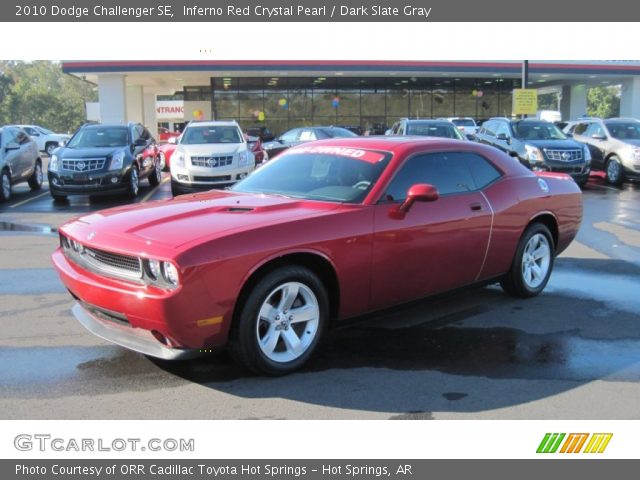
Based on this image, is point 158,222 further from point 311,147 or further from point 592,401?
point 592,401

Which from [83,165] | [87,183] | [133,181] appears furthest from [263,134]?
[87,183]

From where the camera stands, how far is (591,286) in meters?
6.89

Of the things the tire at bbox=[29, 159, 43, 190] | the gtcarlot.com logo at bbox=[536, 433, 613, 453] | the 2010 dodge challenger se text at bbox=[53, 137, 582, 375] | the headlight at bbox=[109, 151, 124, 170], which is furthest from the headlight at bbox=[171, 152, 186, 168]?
the gtcarlot.com logo at bbox=[536, 433, 613, 453]

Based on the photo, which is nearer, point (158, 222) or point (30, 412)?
point (30, 412)

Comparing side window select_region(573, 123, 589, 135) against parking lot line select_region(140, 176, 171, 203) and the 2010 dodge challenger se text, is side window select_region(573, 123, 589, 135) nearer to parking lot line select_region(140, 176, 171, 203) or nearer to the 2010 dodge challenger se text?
parking lot line select_region(140, 176, 171, 203)

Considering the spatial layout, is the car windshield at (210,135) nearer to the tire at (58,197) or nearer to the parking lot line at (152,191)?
the parking lot line at (152,191)

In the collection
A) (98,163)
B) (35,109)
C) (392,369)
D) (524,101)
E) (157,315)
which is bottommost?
(392,369)

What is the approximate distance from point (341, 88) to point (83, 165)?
95.9 ft

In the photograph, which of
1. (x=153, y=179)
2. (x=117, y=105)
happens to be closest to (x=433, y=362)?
(x=153, y=179)

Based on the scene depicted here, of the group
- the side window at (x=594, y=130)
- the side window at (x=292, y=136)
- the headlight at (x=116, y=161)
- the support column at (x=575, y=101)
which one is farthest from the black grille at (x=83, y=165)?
the support column at (x=575, y=101)

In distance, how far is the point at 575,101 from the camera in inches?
1681

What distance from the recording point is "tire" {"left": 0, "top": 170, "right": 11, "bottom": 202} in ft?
46.7

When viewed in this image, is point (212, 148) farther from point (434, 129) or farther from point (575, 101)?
point (575, 101)

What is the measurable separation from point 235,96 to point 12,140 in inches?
1036
